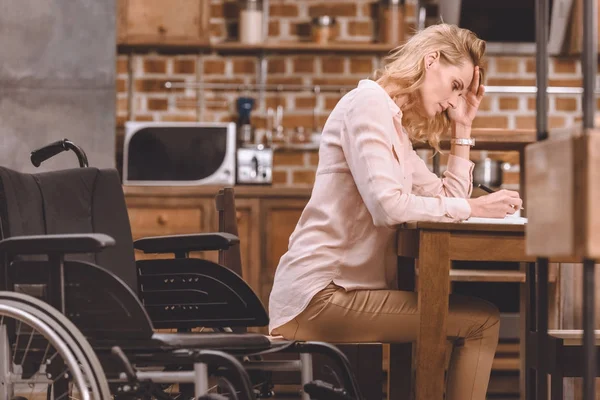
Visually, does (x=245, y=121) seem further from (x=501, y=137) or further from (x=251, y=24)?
(x=501, y=137)

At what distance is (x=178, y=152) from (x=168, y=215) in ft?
1.11

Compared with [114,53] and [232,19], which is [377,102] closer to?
[114,53]

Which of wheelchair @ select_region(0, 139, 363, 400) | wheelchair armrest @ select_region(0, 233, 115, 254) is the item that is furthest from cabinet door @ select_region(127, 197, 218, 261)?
wheelchair armrest @ select_region(0, 233, 115, 254)

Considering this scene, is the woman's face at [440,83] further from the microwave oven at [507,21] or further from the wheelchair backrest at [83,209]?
the microwave oven at [507,21]

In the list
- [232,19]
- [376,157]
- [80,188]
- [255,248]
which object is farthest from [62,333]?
[232,19]

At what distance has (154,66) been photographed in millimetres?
4949

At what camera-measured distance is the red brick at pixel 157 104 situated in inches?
195

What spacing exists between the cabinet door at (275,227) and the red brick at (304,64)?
915 millimetres

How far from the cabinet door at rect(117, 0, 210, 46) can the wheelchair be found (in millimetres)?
2319

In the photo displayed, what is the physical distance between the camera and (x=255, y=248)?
14.3ft

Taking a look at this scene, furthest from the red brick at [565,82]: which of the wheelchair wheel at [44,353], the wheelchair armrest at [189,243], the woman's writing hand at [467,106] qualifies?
the wheelchair wheel at [44,353]

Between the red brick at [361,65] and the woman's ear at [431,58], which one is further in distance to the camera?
the red brick at [361,65]

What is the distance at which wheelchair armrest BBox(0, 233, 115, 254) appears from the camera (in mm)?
1801

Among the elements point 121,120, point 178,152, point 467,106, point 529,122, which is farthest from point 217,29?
point 467,106
